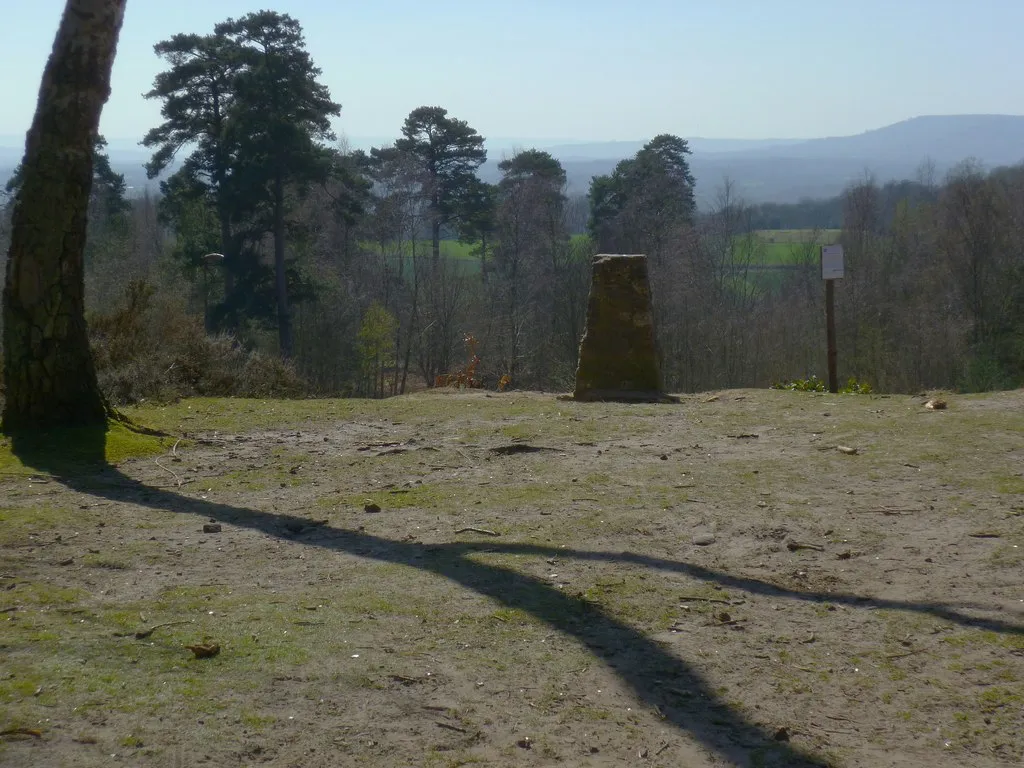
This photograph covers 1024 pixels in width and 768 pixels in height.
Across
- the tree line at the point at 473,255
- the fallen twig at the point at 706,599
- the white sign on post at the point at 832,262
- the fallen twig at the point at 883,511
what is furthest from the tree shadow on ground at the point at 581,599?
the tree line at the point at 473,255

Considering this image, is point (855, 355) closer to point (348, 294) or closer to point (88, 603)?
point (348, 294)

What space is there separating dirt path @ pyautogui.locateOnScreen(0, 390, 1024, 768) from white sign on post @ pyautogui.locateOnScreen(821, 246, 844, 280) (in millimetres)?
5271

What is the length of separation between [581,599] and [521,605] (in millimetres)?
271

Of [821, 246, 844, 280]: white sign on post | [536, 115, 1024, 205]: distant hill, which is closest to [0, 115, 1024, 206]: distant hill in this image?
[536, 115, 1024, 205]: distant hill

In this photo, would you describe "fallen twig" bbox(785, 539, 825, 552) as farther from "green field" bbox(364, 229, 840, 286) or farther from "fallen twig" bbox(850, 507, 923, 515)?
"green field" bbox(364, 229, 840, 286)

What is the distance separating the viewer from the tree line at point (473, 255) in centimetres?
3109

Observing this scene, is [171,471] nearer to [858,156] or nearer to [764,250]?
[764,250]

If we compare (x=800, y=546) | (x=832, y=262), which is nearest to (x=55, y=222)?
(x=800, y=546)

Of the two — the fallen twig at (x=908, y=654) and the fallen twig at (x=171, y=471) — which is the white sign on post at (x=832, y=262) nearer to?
the fallen twig at (x=171, y=471)

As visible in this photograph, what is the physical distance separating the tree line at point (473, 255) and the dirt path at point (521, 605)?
54.7 feet

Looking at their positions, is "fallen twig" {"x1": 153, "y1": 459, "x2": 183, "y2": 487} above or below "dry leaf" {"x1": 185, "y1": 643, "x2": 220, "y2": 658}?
above

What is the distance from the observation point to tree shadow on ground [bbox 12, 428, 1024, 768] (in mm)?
3303

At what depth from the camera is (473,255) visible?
46625 millimetres

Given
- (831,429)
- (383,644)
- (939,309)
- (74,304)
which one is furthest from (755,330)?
(383,644)
